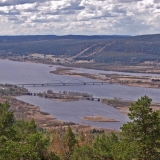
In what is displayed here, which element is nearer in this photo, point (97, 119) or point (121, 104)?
point (97, 119)

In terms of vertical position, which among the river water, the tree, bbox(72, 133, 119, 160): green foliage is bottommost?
the river water

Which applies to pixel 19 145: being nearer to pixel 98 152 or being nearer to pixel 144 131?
pixel 144 131

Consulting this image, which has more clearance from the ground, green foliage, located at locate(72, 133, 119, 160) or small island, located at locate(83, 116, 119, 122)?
green foliage, located at locate(72, 133, 119, 160)

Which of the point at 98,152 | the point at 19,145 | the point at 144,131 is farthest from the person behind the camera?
the point at 98,152

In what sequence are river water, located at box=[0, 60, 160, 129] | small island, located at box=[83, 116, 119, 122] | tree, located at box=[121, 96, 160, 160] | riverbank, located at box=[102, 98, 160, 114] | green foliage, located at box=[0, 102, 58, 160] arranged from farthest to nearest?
riverbank, located at box=[102, 98, 160, 114] → river water, located at box=[0, 60, 160, 129] → small island, located at box=[83, 116, 119, 122] → tree, located at box=[121, 96, 160, 160] → green foliage, located at box=[0, 102, 58, 160]

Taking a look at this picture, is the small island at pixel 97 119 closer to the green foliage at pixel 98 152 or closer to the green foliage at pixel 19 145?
the green foliage at pixel 98 152

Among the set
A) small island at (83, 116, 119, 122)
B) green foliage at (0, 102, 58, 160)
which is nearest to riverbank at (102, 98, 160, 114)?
small island at (83, 116, 119, 122)

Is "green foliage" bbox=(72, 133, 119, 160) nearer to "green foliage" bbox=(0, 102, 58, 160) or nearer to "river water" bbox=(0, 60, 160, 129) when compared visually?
"green foliage" bbox=(0, 102, 58, 160)

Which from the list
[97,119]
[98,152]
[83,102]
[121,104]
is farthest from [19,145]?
[83,102]

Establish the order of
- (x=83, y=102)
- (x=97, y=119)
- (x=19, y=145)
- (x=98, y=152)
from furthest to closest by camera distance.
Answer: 1. (x=83, y=102)
2. (x=97, y=119)
3. (x=98, y=152)
4. (x=19, y=145)
